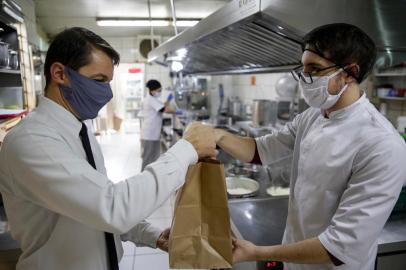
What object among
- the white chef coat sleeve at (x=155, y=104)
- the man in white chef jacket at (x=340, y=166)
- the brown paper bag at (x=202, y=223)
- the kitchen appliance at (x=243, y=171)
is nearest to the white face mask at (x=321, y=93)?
the man in white chef jacket at (x=340, y=166)

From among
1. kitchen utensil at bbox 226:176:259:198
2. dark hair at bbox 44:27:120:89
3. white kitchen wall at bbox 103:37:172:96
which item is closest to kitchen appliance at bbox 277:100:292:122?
kitchen utensil at bbox 226:176:259:198

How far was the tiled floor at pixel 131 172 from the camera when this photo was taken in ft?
8.21

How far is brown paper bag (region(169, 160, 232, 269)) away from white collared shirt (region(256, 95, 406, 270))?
31 cm

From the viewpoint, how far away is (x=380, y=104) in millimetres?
3541

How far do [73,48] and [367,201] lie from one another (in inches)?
37.4

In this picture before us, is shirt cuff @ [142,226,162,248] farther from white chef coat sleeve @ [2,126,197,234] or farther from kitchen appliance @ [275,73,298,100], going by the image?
kitchen appliance @ [275,73,298,100]

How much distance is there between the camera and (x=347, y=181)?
919 millimetres

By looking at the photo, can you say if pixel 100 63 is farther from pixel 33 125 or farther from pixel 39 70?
pixel 39 70

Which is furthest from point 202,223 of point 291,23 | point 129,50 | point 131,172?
point 129,50

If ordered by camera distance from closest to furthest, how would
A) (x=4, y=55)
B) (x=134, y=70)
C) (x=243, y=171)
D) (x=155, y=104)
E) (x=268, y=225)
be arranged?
(x=268, y=225) → (x=4, y=55) → (x=243, y=171) → (x=155, y=104) → (x=134, y=70)

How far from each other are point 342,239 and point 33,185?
851 mm

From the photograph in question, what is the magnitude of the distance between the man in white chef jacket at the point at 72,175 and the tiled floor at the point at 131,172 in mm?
1659

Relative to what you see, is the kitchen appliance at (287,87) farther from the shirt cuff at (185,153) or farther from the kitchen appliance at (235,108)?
the shirt cuff at (185,153)

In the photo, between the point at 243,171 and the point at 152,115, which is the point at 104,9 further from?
the point at 243,171
